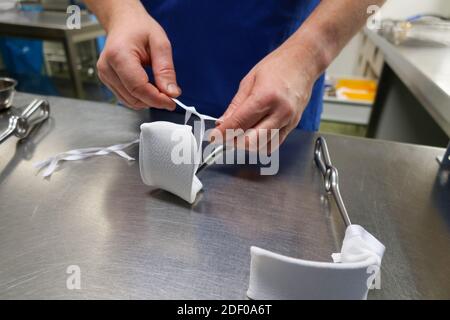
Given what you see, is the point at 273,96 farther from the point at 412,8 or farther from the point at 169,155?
the point at 412,8

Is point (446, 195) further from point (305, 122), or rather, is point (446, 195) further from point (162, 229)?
point (162, 229)

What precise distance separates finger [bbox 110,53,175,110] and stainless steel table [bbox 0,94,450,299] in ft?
0.32

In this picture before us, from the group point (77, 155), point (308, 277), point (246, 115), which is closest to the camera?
point (308, 277)

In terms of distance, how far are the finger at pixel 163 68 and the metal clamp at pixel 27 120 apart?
0.24 m

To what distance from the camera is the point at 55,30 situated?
1141mm

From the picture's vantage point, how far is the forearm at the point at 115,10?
43 cm

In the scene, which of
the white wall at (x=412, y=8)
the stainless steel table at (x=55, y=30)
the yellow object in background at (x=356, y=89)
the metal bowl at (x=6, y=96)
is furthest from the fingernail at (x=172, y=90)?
the white wall at (x=412, y=8)

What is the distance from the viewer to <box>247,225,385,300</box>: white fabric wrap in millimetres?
229

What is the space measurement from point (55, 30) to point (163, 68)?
3.23 ft

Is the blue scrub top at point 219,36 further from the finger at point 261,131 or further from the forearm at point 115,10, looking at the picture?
the finger at point 261,131

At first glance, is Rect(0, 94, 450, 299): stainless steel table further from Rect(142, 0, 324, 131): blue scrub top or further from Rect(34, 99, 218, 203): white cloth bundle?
Rect(142, 0, 324, 131): blue scrub top

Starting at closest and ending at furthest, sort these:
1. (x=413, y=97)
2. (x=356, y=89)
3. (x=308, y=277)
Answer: (x=308, y=277)
(x=413, y=97)
(x=356, y=89)

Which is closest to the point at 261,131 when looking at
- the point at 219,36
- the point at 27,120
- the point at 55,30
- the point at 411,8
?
the point at 219,36
